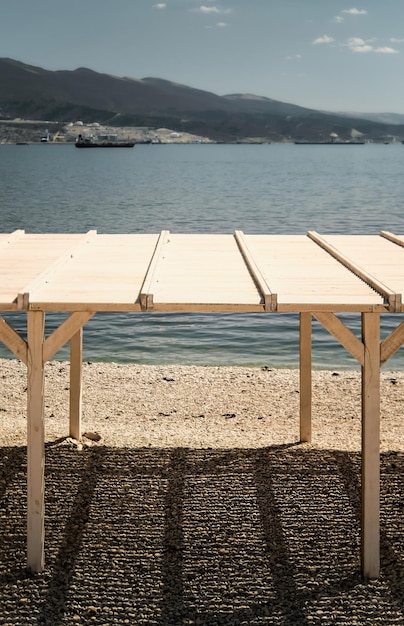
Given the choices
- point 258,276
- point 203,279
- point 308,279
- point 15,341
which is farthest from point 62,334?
point 308,279

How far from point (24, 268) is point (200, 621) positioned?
396 cm

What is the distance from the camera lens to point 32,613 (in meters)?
6.83

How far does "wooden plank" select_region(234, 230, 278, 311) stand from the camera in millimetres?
6941

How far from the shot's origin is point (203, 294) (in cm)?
723

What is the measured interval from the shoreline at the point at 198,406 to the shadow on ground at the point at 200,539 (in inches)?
31.5

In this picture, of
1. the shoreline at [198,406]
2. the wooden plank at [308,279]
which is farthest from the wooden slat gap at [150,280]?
the shoreline at [198,406]

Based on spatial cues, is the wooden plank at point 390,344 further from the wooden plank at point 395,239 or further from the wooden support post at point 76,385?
the wooden support post at point 76,385

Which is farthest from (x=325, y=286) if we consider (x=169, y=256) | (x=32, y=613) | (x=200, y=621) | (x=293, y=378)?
(x=293, y=378)

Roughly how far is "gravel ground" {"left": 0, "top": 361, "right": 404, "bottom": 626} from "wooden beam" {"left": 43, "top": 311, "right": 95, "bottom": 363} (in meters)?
1.97

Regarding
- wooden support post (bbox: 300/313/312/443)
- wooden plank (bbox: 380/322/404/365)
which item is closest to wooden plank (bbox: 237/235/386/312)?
wooden plank (bbox: 380/322/404/365)

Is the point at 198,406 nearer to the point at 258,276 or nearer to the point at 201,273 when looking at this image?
the point at 201,273

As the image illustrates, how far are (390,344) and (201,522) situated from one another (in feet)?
8.93

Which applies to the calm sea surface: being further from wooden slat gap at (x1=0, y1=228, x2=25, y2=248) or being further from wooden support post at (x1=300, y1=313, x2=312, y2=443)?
wooden slat gap at (x1=0, y1=228, x2=25, y2=248)

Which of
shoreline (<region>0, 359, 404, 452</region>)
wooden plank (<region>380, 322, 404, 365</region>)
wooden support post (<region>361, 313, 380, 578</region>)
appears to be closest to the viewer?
wooden support post (<region>361, 313, 380, 578</region>)
